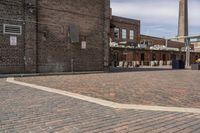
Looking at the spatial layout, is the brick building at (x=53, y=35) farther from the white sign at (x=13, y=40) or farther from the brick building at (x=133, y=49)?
the brick building at (x=133, y=49)

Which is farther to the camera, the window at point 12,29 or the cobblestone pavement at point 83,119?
the window at point 12,29

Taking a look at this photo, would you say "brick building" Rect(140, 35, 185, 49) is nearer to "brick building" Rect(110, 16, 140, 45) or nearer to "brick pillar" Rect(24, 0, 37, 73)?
"brick building" Rect(110, 16, 140, 45)

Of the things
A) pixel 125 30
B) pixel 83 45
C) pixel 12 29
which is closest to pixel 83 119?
pixel 12 29

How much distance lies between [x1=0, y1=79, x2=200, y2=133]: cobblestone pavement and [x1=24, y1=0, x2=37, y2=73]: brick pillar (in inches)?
456

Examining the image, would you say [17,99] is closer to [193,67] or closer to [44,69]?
[44,69]

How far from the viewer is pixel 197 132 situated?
18.0 feet

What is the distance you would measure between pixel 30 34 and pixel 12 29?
1306 millimetres

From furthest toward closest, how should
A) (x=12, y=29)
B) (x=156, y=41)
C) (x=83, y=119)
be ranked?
(x=156, y=41) → (x=12, y=29) → (x=83, y=119)

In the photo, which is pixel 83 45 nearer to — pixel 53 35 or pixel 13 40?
pixel 53 35

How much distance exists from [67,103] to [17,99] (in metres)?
1.63

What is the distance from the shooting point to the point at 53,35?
69.0 feet

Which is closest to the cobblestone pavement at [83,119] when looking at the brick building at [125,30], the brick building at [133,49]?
the brick building at [133,49]

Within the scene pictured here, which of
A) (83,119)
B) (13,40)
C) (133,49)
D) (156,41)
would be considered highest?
(156,41)

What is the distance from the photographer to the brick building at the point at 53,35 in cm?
1872
